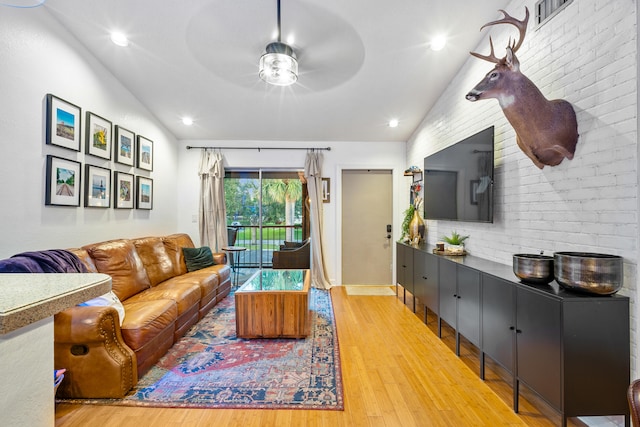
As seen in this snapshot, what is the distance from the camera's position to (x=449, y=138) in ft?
11.6

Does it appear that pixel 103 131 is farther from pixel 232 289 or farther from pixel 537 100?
pixel 537 100

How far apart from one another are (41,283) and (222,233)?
411cm

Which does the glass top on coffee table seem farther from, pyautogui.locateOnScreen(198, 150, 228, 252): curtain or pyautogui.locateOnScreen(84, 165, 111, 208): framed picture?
pyautogui.locateOnScreen(84, 165, 111, 208): framed picture

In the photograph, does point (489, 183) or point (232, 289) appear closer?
point (489, 183)

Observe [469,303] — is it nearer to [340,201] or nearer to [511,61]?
[511,61]

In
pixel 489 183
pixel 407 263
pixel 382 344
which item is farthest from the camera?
pixel 407 263

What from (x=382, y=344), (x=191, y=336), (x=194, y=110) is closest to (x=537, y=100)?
(x=382, y=344)

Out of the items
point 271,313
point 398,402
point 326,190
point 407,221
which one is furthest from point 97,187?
point 407,221

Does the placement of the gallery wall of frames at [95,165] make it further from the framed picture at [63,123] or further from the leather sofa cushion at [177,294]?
the leather sofa cushion at [177,294]

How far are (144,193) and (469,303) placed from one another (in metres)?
3.99

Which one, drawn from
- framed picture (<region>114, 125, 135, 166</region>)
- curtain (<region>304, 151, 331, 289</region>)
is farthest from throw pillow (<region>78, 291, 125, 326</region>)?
curtain (<region>304, 151, 331, 289</region>)

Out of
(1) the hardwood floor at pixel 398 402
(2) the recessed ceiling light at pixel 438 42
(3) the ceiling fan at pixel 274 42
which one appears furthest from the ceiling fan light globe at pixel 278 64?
(1) the hardwood floor at pixel 398 402

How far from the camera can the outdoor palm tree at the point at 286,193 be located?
199 inches

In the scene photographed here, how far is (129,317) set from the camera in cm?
221
